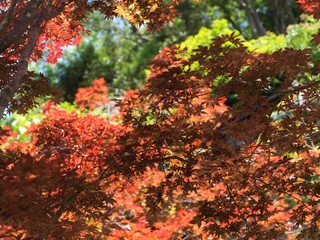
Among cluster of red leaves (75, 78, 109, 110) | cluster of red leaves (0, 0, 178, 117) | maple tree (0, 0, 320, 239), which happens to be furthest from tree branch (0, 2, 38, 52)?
cluster of red leaves (75, 78, 109, 110)

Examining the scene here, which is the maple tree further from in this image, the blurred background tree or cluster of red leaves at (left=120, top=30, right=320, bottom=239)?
the blurred background tree

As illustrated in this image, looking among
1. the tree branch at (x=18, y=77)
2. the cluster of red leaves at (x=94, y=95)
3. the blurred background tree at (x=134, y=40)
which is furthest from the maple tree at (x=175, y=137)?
the blurred background tree at (x=134, y=40)

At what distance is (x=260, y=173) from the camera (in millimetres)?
3805

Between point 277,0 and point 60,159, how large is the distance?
13.2 m

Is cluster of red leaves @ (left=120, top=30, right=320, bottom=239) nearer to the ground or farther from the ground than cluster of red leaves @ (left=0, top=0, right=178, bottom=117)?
nearer to the ground

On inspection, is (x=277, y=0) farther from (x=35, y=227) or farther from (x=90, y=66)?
(x=35, y=227)

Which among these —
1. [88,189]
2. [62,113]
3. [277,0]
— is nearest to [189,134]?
[88,189]

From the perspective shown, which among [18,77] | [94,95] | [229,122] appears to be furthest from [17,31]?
[94,95]

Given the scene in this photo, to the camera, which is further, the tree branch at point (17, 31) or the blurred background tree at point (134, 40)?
the blurred background tree at point (134, 40)

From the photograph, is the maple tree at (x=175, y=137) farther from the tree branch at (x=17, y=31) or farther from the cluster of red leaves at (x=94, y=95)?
the cluster of red leaves at (x=94, y=95)

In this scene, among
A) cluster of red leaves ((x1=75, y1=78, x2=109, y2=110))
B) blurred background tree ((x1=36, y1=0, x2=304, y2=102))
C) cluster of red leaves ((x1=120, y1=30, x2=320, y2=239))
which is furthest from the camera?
blurred background tree ((x1=36, y1=0, x2=304, y2=102))

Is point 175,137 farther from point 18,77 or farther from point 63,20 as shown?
point 63,20

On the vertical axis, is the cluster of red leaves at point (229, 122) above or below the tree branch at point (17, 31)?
below

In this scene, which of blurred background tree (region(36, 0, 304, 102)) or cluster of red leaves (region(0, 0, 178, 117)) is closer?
cluster of red leaves (region(0, 0, 178, 117))
